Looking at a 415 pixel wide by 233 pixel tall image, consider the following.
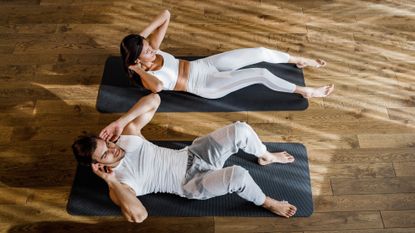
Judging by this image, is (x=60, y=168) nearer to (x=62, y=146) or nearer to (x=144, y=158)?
(x=62, y=146)

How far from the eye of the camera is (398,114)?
103 inches

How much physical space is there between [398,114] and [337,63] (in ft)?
1.87

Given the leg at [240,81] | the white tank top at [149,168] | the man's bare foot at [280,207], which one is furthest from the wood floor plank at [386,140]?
the white tank top at [149,168]

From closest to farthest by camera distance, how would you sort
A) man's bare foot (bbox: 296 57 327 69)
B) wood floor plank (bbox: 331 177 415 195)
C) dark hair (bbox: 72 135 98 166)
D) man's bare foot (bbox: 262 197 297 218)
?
dark hair (bbox: 72 135 98 166), man's bare foot (bbox: 262 197 297 218), wood floor plank (bbox: 331 177 415 195), man's bare foot (bbox: 296 57 327 69)

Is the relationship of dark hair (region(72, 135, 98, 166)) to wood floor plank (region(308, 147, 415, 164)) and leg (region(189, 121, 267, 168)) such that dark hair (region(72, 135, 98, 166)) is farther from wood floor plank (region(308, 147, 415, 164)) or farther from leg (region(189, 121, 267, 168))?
wood floor plank (region(308, 147, 415, 164))

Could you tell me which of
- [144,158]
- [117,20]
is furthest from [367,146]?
[117,20]

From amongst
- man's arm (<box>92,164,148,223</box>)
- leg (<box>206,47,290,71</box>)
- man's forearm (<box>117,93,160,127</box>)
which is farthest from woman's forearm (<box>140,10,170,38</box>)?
man's arm (<box>92,164,148,223</box>)

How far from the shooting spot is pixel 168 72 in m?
2.45

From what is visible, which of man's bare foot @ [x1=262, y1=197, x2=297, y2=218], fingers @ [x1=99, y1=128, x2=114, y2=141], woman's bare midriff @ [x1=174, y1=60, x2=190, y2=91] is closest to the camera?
fingers @ [x1=99, y1=128, x2=114, y2=141]

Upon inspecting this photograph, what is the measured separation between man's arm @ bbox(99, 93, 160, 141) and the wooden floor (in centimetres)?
40

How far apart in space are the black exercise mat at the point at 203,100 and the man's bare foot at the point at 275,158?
0.38m

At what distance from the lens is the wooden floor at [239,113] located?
2227mm

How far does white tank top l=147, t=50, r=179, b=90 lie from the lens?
7.92ft

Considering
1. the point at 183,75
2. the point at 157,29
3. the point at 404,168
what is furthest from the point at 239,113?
the point at 404,168
